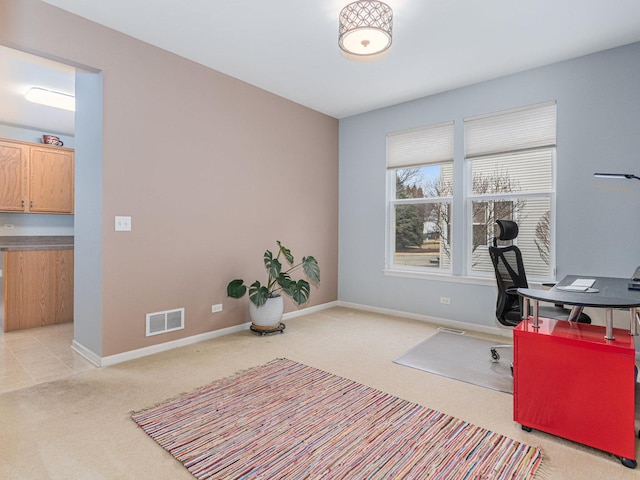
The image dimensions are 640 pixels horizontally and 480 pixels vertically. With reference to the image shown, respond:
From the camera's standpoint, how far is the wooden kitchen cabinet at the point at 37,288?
395cm

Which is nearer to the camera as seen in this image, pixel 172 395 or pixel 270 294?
pixel 172 395

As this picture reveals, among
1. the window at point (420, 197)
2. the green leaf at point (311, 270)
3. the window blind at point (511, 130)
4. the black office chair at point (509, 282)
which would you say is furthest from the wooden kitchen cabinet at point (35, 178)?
the black office chair at point (509, 282)

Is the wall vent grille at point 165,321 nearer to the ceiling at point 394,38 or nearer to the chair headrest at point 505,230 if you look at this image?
the ceiling at point 394,38

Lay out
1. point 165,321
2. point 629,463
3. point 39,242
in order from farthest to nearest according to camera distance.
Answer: point 39,242 → point 165,321 → point 629,463

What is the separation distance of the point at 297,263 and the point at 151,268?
75.5 inches

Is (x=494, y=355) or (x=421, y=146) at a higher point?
(x=421, y=146)

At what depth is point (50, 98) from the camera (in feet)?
13.1

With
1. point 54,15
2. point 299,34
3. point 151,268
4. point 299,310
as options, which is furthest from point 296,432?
point 54,15

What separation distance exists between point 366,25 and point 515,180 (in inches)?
96.6

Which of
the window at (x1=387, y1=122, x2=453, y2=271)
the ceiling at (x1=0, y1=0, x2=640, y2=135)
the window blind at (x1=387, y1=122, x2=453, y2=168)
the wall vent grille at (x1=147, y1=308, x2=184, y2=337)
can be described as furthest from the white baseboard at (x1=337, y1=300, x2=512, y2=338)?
the ceiling at (x1=0, y1=0, x2=640, y2=135)

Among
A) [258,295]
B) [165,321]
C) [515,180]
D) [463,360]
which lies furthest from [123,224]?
[515,180]

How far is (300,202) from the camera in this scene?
474 centimetres

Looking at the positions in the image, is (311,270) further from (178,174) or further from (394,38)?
(394,38)

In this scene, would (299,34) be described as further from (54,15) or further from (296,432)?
(296,432)
